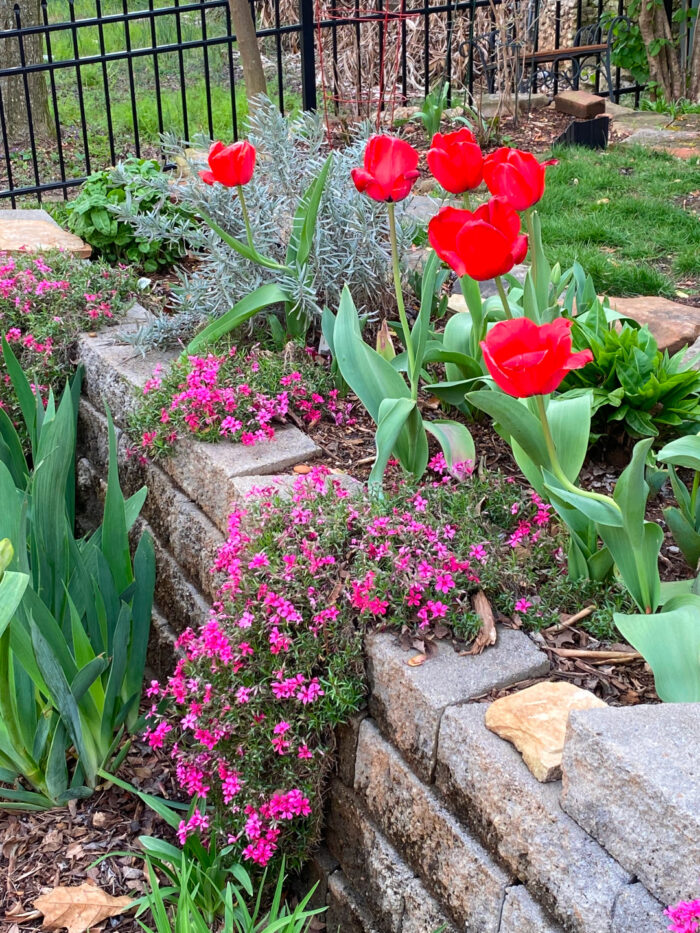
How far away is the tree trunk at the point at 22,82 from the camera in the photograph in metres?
7.90

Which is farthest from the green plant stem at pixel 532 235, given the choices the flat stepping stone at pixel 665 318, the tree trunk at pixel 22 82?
the tree trunk at pixel 22 82

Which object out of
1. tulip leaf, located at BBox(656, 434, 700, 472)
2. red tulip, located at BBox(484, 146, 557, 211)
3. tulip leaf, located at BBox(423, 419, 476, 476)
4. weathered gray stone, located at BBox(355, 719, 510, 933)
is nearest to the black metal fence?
tulip leaf, located at BBox(423, 419, 476, 476)

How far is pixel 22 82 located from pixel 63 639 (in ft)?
24.1

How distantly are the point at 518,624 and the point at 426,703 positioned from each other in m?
0.29

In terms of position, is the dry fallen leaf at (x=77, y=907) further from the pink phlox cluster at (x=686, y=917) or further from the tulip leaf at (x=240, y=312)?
the tulip leaf at (x=240, y=312)

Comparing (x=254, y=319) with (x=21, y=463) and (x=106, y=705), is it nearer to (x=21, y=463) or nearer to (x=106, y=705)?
(x=21, y=463)

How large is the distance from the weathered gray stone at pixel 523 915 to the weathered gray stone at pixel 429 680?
28cm

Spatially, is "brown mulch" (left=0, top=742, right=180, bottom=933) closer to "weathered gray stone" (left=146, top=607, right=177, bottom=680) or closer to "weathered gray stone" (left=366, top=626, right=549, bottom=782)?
"weathered gray stone" (left=146, top=607, right=177, bottom=680)

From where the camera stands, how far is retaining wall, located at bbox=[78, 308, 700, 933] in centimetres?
146

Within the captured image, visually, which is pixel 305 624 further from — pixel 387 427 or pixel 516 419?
pixel 516 419

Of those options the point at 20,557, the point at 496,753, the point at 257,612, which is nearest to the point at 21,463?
the point at 20,557

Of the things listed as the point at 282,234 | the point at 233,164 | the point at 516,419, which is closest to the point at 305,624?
the point at 516,419

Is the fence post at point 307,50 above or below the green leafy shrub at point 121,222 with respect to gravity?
above

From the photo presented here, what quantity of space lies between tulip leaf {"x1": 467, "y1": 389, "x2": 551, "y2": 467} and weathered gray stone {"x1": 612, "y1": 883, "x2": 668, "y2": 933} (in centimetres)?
82
